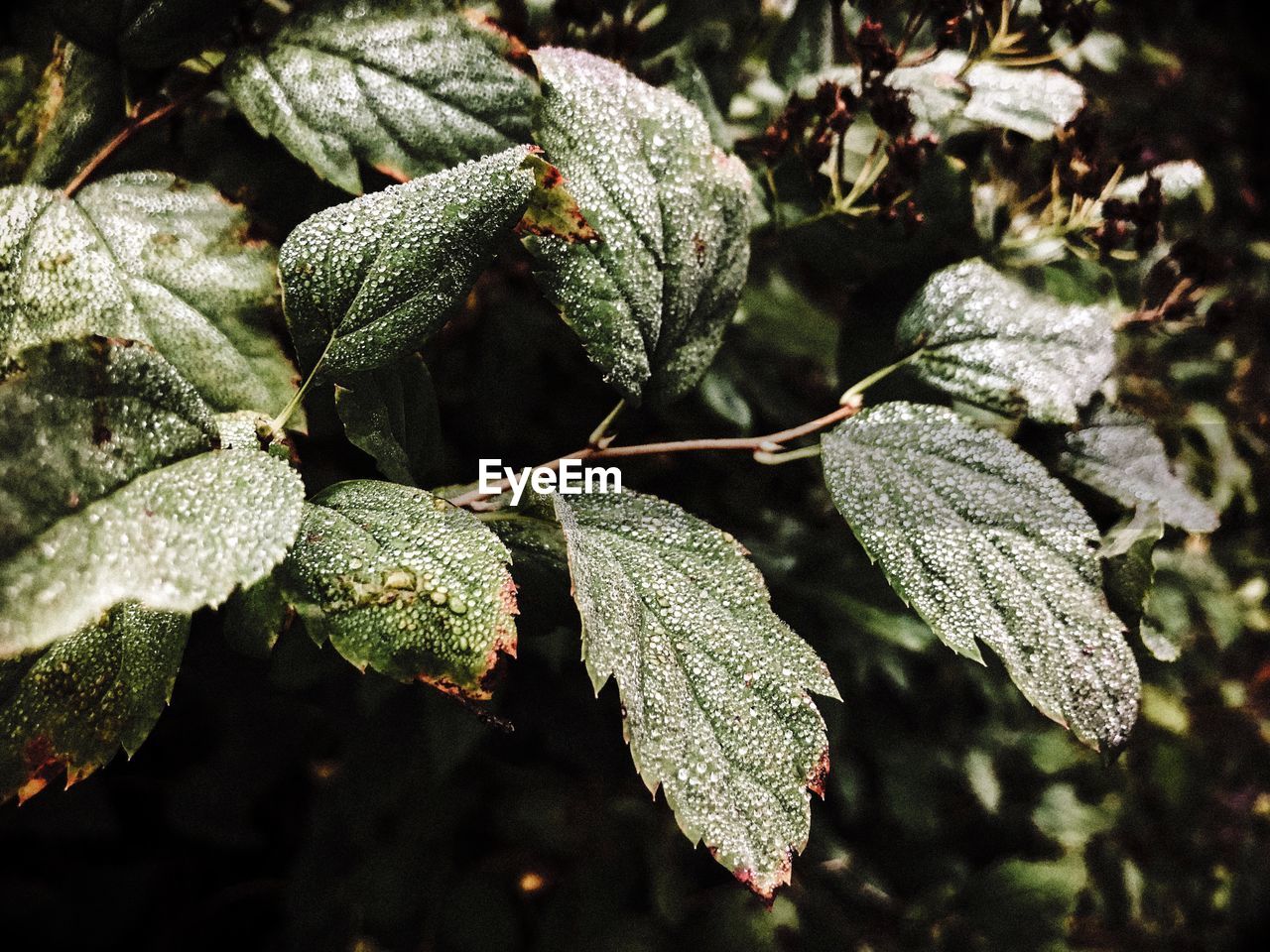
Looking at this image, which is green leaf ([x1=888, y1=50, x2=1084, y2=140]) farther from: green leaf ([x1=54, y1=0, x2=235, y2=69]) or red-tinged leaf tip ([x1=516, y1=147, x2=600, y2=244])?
green leaf ([x1=54, y1=0, x2=235, y2=69])

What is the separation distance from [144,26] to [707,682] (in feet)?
2.06

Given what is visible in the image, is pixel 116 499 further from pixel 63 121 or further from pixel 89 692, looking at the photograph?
pixel 63 121

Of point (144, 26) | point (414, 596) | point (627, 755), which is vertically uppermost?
point (144, 26)

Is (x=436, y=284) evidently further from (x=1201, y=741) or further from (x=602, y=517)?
(x=1201, y=741)

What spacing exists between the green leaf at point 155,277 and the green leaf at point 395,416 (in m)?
0.08

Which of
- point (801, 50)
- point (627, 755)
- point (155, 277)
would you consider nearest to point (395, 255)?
point (155, 277)

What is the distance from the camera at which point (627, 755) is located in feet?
A: 3.11

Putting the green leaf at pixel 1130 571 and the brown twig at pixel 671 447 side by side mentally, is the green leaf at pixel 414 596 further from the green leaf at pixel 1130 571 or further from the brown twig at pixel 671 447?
the green leaf at pixel 1130 571

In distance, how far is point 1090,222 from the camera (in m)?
0.83

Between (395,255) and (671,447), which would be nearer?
(395,255)

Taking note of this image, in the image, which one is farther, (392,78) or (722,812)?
(392,78)

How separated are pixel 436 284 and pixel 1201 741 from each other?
1.61 m

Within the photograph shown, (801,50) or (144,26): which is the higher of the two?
(144,26)

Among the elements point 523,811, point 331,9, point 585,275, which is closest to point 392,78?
point 331,9
